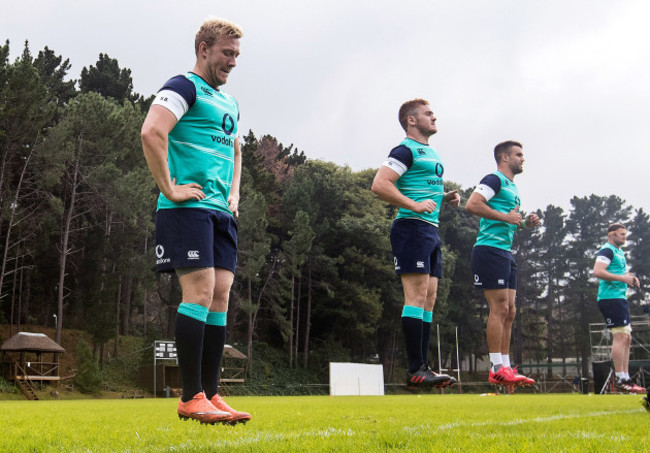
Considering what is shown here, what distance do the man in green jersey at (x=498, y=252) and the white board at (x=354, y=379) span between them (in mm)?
19576

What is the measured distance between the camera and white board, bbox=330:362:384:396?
27594 millimetres

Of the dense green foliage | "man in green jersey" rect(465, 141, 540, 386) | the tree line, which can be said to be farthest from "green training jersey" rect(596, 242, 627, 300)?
the tree line

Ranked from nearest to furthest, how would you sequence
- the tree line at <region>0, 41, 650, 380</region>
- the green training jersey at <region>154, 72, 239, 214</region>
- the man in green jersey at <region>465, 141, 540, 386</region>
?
the green training jersey at <region>154, 72, 239, 214</region> < the man in green jersey at <region>465, 141, 540, 386</region> < the tree line at <region>0, 41, 650, 380</region>

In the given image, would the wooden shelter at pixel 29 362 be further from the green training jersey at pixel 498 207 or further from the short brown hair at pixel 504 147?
the short brown hair at pixel 504 147

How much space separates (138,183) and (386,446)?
32.5 meters

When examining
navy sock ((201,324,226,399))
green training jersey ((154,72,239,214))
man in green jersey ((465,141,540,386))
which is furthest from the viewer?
man in green jersey ((465,141,540,386))

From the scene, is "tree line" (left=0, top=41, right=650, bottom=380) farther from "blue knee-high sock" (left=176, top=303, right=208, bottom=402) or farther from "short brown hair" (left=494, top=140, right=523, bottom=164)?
"blue knee-high sock" (left=176, top=303, right=208, bottom=402)

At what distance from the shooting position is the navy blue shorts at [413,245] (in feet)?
18.9

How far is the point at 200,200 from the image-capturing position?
3.88m

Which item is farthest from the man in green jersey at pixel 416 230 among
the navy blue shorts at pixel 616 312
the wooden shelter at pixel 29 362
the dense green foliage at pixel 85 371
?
the dense green foliage at pixel 85 371

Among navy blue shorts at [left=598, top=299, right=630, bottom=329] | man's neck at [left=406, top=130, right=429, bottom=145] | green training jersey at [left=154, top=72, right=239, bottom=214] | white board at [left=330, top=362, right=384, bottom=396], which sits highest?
man's neck at [left=406, top=130, right=429, bottom=145]

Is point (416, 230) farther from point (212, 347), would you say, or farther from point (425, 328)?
point (212, 347)

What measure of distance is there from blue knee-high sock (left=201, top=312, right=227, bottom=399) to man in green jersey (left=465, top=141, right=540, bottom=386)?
4172 millimetres

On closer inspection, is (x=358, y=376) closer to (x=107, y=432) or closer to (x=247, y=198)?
(x=247, y=198)
